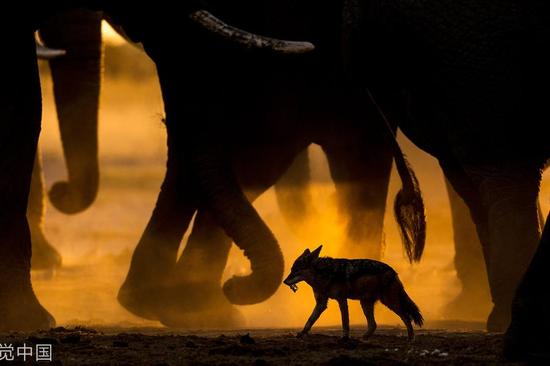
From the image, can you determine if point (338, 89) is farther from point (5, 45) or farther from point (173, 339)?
point (173, 339)

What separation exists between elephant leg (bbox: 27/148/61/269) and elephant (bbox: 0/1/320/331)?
5110 mm

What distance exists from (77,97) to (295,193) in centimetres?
192

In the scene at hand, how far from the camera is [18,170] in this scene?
8.64 meters

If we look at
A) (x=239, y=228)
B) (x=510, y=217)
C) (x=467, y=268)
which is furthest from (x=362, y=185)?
(x=510, y=217)

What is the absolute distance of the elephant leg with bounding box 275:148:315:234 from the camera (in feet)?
42.1

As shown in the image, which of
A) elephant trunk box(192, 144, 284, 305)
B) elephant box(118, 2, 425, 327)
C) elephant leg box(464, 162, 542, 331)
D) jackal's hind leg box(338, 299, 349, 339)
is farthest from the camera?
elephant box(118, 2, 425, 327)

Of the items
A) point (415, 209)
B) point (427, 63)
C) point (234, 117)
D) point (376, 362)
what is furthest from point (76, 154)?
point (376, 362)

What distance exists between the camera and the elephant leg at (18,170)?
8547mm

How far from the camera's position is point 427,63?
7.62 m

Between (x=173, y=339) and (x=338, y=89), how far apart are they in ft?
11.1

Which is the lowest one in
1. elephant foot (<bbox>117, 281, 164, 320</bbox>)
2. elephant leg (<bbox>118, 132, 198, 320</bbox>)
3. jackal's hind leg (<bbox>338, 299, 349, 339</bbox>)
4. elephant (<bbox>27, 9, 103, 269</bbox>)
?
jackal's hind leg (<bbox>338, 299, 349, 339</bbox>)

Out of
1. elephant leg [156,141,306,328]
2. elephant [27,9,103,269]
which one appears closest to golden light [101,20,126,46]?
elephant [27,9,103,269]

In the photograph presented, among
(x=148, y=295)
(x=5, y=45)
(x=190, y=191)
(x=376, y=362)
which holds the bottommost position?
(x=376, y=362)

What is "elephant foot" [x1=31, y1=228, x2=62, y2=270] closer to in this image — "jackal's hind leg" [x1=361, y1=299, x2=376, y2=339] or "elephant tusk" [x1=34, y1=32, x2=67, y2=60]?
"elephant tusk" [x1=34, y1=32, x2=67, y2=60]
